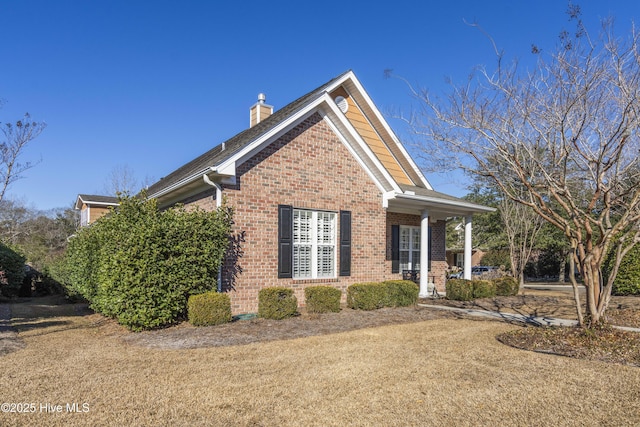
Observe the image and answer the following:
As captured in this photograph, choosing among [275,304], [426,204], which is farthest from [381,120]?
[275,304]

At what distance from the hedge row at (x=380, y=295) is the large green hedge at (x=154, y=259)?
12.1 feet

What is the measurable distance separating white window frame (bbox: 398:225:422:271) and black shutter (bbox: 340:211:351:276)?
4.15 m

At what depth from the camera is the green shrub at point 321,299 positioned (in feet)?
35.4

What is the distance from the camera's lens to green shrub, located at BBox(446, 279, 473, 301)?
570 inches

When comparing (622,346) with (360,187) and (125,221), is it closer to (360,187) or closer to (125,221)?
(360,187)

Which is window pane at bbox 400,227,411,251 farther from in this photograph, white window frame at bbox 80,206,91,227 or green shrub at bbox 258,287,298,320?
white window frame at bbox 80,206,91,227

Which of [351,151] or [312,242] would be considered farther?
[351,151]

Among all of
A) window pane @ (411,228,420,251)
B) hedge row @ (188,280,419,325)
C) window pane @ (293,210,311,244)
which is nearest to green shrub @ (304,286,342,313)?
hedge row @ (188,280,419,325)

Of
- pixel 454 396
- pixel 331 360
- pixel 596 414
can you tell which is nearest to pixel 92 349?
pixel 331 360

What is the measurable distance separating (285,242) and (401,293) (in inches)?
Result: 142

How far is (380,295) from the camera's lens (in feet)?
39.0

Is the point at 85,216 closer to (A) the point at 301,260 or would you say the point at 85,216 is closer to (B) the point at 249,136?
(B) the point at 249,136

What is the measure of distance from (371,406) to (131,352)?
4241mm

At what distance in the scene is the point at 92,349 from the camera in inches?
288
